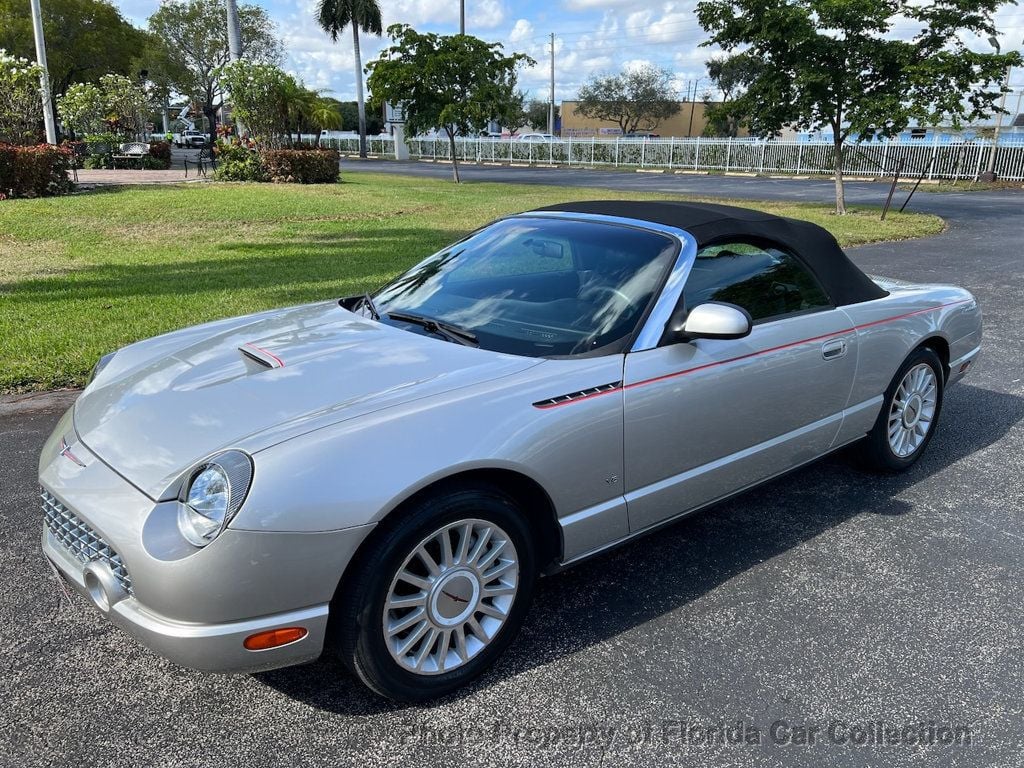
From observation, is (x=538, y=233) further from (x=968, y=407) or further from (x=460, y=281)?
(x=968, y=407)

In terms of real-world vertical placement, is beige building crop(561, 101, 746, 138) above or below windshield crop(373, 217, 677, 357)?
above

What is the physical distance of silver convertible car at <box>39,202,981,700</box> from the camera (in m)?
2.17

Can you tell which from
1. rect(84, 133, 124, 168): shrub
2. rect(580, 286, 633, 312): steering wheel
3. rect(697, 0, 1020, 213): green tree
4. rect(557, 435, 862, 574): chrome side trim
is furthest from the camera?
rect(84, 133, 124, 168): shrub

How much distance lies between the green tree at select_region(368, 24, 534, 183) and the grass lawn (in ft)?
21.5

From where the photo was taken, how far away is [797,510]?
3.91 m

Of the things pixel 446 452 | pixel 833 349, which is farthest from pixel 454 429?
pixel 833 349

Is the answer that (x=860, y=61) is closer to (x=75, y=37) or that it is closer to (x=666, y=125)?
(x=75, y=37)

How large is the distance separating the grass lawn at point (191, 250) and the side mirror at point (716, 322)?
4.60 meters

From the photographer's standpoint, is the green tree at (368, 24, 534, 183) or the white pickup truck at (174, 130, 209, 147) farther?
the white pickup truck at (174, 130, 209, 147)

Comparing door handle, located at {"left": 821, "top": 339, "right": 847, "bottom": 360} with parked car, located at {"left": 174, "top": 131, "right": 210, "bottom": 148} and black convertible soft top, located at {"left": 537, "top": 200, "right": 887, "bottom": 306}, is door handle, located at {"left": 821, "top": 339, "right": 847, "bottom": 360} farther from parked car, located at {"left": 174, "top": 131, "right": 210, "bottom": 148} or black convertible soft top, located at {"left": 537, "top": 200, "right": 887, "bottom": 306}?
parked car, located at {"left": 174, "top": 131, "right": 210, "bottom": 148}

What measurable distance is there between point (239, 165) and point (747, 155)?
2404 centimetres

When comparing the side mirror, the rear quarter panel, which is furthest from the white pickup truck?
the side mirror

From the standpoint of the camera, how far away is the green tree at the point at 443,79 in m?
25.5

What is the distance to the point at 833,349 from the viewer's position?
142 inches
